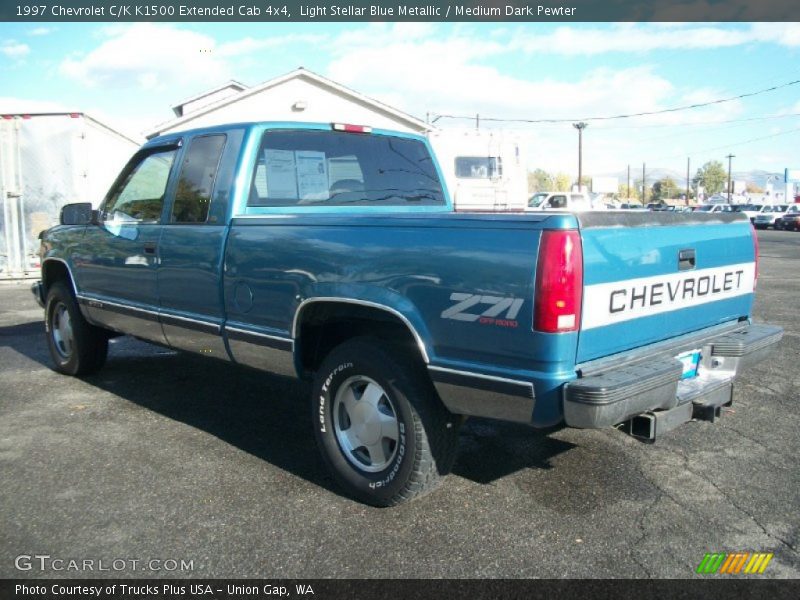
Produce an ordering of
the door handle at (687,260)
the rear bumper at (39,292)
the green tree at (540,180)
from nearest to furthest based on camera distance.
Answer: the door handle at (687,260)
the rear bumper at (39,292)
the green tree at (540,180)

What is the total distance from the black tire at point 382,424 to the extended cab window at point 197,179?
57.5 inches

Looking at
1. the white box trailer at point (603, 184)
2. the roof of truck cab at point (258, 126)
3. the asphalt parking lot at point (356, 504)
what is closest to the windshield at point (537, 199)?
the asphalt parking lot at point (356, 504)

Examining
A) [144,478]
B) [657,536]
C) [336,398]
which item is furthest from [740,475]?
[144,478]

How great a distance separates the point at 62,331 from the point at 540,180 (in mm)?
134589

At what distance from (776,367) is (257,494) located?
4.99 m

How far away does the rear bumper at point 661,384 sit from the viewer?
9.53ft

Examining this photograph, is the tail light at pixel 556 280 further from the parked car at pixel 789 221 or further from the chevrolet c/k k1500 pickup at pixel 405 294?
the parked car at pixel 789 221

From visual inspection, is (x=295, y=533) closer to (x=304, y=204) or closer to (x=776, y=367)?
(x=304, y=204)

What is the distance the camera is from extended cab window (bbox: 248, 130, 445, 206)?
4551 millimetres

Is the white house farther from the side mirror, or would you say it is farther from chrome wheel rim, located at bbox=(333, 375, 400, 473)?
chrome wheel rim, located at bbox=(333, 375, 400, 473)

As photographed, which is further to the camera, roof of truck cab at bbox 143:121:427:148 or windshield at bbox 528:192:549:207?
windshield at bbox 528:192:549:207

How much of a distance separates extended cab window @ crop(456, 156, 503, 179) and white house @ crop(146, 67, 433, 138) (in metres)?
4.97

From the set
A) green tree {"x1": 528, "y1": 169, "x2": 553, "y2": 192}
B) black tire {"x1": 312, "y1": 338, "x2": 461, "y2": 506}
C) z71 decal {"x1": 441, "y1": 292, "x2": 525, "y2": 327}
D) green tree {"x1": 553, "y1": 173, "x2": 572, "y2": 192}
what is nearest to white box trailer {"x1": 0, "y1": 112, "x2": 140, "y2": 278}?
black tire {"x1": 312, "y1": 338, "x2": 461, "y2": 506}

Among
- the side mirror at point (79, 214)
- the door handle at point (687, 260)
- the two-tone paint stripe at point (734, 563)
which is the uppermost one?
the side mirror at point (79, 214)
